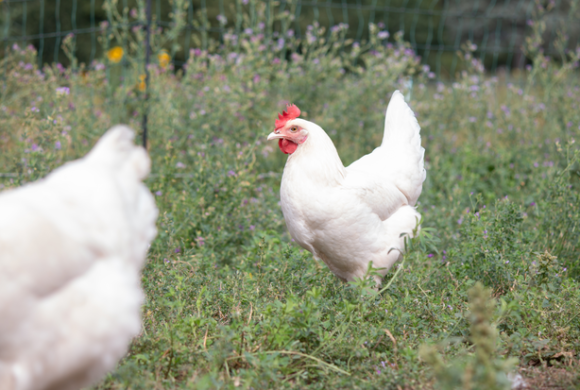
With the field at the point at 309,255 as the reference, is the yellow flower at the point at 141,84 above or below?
above

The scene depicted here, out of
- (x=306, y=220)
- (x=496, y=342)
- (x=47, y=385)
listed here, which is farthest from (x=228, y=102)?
(x=47, y=385)

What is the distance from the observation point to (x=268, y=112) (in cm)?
561

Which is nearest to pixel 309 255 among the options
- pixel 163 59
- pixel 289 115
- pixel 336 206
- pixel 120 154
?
pixel 336 206

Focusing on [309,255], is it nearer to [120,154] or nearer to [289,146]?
[289,146]

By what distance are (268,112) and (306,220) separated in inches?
104

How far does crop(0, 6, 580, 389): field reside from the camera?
2.42 meters

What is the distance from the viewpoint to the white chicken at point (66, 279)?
1.67 metres

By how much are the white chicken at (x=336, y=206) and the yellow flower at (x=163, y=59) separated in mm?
2806

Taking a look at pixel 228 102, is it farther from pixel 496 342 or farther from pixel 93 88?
pixel 496 342

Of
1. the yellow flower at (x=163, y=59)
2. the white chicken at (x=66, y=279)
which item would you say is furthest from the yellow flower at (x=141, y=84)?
the white chicken at (x=66, y=279)

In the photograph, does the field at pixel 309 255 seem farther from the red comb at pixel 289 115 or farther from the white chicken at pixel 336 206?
the red comb at pixel 289 115

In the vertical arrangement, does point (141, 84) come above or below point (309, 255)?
above

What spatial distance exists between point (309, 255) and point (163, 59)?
12.3ft

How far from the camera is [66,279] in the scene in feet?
5.75
